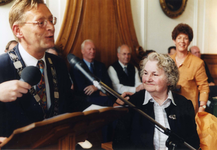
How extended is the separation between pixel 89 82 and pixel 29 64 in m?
2.09

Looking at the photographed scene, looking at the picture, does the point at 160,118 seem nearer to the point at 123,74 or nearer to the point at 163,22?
the point at 123,74

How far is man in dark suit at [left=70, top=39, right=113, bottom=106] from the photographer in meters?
3.47

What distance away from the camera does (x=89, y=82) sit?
3600mm

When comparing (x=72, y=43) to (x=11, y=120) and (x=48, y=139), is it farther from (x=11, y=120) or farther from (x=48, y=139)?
(x=48, y=139)

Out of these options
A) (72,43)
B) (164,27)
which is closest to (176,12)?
(164,27)

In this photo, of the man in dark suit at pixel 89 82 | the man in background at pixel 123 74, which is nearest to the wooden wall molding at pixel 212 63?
the man in background at pixel 123 74

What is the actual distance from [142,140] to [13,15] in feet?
4.37

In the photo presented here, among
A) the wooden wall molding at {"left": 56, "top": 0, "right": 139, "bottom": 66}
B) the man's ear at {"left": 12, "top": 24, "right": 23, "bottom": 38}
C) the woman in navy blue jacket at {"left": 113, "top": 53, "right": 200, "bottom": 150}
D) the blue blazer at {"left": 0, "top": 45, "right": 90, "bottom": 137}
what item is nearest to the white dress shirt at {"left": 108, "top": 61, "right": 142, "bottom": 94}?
the wooden wall molding at {"left": 56, "top": 0, "right": 139, "bottom": 66}

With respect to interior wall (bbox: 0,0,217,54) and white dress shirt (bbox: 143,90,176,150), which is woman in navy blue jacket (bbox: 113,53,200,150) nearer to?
white dress shirt (bbox: 143,90,176,150)

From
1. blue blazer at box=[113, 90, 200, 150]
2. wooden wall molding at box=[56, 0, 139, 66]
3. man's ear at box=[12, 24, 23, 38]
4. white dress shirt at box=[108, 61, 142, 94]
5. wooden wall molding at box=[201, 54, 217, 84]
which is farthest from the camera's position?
wooden wall molding at box=[201, 54, 217, 84]

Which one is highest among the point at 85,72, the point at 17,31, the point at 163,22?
the point at 163,22

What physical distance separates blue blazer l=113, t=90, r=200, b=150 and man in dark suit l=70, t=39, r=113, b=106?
5.43 feet

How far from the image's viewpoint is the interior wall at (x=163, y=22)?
4.72 meters

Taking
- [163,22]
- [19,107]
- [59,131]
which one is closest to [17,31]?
[19,107]
